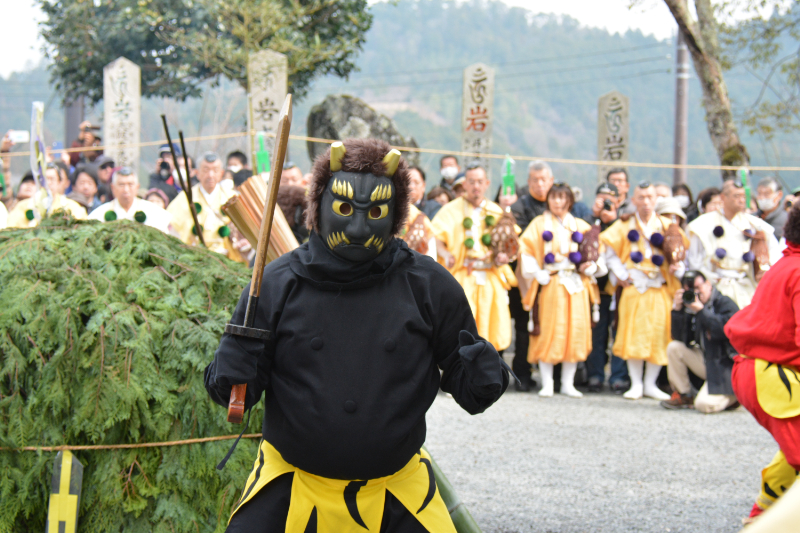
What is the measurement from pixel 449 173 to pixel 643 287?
3006 millimetres

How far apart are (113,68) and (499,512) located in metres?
9.44

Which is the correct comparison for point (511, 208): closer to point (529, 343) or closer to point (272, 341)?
point (529, 343)

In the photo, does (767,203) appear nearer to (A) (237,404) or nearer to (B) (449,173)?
(B) (449,173)

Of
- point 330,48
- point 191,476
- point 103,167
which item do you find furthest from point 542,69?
point 191,476

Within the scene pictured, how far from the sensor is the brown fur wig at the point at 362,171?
6.66ft

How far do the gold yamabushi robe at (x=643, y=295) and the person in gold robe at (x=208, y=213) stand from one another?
11.9 ft

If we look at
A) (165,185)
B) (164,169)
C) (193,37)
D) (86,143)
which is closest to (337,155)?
(165,185)

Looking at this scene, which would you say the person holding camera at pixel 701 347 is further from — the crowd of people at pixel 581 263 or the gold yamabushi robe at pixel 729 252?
the gold yamabushi robe at pixel 729 252

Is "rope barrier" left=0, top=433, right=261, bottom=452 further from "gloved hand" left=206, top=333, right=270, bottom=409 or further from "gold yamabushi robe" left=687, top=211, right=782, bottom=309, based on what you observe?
"gold yamabushi robe" left=687, top=211, right=782, bottom=309

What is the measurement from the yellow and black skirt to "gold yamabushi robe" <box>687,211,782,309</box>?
5.48m

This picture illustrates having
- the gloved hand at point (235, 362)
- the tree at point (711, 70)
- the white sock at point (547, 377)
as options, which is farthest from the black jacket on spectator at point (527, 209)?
the gloved hand at point (235, 362)

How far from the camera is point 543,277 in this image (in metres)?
6.89

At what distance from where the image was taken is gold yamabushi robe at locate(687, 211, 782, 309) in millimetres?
6738

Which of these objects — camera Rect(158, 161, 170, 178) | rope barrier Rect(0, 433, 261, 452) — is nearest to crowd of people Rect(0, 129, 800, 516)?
camera Rect(158, 161, 170, 178)
